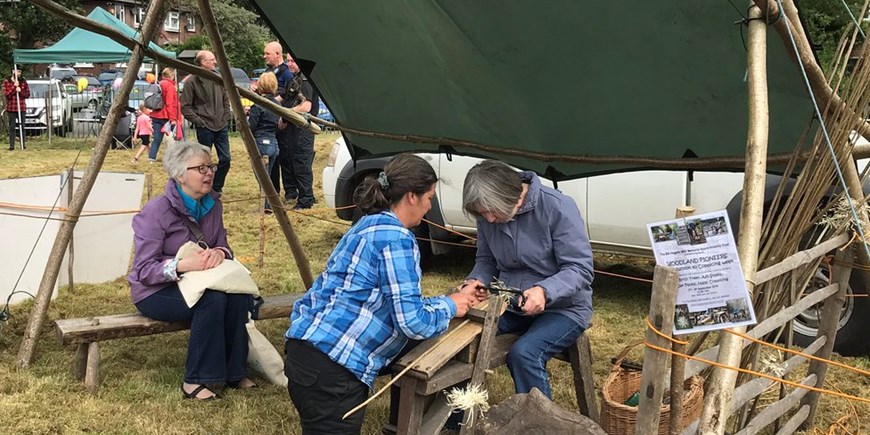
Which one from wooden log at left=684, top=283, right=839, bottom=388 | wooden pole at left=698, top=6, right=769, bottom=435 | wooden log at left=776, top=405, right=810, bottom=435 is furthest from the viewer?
wooden log at left=776, top=405, right=810, bottom=435

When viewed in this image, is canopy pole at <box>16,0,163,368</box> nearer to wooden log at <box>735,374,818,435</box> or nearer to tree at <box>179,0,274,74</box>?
wooden log at <box>735,374,818,435</box>

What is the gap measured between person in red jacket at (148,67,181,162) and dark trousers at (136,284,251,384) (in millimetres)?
9714

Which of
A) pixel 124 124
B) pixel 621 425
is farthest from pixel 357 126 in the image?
pixel 124 124

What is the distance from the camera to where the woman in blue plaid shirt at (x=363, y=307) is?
2920 mm

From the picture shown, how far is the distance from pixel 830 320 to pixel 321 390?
2383mm

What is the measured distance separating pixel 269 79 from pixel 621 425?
6.61m

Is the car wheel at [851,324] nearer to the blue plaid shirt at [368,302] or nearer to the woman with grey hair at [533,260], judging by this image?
the woman with grey hair at [533,260]

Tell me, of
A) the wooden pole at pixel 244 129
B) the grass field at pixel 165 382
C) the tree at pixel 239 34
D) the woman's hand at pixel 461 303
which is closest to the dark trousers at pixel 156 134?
the grass field at pixel 165 382

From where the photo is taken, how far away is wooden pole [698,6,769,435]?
243cm

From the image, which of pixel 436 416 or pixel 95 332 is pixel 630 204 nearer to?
pixel 436 416

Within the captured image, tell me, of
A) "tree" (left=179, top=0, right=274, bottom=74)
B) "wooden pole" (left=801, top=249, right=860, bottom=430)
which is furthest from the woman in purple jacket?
"tree" (left=179, top=0, right=274, bottom=74)

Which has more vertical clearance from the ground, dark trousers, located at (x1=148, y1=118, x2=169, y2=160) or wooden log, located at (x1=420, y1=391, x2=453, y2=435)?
dark trousers, located at (x1=148, y1=118, x2=169, y2=160)

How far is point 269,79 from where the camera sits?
902 cm

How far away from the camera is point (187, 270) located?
13.8 ft
